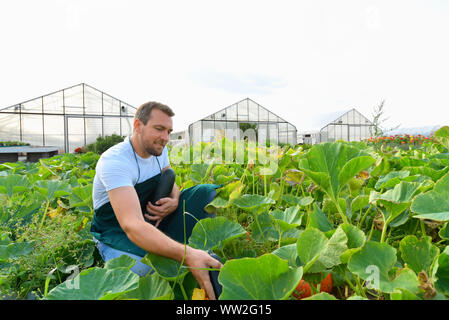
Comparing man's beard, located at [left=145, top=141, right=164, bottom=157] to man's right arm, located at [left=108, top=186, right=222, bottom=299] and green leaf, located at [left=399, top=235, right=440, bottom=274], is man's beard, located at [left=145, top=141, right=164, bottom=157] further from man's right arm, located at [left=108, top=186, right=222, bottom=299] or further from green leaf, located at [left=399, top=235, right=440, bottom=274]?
green leaf, located at [left=399, top=235, right=440, bottom=274]

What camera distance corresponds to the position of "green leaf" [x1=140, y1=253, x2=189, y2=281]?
648mm

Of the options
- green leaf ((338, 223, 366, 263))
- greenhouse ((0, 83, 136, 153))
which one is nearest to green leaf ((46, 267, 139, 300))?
green leaf ((338, 223, 366, 263))

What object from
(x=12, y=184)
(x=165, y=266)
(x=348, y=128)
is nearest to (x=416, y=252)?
(x=165, y=266)

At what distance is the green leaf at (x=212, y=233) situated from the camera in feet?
2.40

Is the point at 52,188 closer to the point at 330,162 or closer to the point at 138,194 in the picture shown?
the point at 138,194

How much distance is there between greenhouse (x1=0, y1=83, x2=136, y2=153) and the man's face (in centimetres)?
1097

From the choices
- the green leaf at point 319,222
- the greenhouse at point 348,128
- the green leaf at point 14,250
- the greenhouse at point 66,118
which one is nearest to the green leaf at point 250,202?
the green leaf at point 319,222

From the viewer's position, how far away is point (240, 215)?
123cm

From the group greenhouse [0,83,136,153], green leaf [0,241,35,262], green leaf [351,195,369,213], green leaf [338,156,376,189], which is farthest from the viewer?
greenhouse [0,83,136,153]

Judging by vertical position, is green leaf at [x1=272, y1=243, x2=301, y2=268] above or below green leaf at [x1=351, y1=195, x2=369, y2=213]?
below

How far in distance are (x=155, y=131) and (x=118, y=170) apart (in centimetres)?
23

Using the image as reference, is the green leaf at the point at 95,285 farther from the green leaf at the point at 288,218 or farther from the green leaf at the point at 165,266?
the green leaf at the point at 288,218

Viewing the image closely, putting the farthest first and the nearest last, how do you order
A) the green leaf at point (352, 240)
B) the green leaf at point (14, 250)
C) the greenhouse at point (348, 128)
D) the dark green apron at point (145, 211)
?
the greenhouse at point (348, 128) → the dark green apron at point (145, 211) → the green leaf at point (14, 250) → the green leaf at point (352, 240)

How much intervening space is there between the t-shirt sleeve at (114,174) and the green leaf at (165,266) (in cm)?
35
